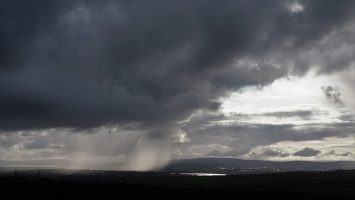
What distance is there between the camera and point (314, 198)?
8700cm

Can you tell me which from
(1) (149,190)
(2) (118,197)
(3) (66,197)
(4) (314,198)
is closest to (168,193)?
(1) (149,190)

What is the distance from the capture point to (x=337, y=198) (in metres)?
87.9

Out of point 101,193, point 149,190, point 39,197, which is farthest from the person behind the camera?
point 149,190

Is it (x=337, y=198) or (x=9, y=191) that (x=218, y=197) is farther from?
(x=9, y=191)

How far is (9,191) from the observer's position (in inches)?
3189

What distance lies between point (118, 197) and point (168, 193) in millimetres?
11965

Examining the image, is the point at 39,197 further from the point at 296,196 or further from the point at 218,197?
the point at 296,196

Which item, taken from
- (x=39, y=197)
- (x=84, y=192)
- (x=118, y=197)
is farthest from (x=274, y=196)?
(x=39, y=197)

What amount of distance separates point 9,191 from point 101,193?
16.3m

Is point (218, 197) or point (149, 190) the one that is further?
point (149, 190)

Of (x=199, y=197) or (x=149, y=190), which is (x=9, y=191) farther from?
(x=199, y=197)

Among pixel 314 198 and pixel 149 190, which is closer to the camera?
pixel 314 198

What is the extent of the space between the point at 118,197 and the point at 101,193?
4.99 m

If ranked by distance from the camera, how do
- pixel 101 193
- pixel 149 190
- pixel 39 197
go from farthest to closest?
1. pixel 149 190
2. pixel 101 193
3. pixel 39 197
